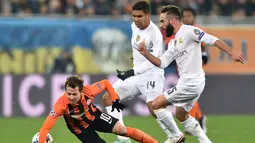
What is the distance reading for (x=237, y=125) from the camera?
1599 centimetres

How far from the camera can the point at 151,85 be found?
12227 millimetres

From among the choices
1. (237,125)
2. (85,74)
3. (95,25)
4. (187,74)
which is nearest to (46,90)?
(85,74)

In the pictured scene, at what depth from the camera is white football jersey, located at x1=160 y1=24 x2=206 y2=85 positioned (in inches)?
430

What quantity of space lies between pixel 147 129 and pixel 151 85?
3005 mm

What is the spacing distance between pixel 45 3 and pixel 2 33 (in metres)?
1.85

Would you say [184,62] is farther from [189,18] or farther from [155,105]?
[189,18]

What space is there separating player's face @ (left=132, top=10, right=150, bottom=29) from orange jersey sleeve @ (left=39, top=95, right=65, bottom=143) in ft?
7.54

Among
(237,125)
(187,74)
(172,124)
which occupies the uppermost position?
(187,74)

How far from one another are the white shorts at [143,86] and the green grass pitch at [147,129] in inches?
37.9

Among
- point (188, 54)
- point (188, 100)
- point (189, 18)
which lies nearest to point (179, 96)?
point (188, 100)

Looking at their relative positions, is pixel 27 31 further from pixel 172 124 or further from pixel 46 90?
pixel 172 124

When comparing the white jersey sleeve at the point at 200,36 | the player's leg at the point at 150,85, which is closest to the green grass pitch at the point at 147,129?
the player's leg at the point at 150,85

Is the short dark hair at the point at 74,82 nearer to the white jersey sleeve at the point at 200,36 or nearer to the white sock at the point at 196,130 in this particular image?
the white jersey sleeve at the point at 200,36

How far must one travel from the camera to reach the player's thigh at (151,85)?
12180mm
